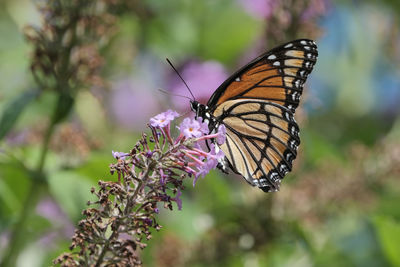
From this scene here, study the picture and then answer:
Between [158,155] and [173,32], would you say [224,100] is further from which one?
[173,32]

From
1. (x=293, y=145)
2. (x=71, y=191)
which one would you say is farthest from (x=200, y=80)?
(x=71, y=191)

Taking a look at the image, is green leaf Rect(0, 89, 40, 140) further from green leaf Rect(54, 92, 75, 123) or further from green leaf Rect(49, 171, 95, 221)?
green leaf Rect(49, 171, 95, 221)

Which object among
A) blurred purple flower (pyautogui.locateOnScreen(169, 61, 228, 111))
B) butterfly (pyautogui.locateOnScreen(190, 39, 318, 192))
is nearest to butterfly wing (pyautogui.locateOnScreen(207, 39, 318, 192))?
butterfly (pyautogui.locateOnScreen(190, 39, 318, 192))

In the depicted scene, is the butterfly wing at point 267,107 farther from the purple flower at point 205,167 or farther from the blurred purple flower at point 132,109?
the blurred purple flower at point 132,109

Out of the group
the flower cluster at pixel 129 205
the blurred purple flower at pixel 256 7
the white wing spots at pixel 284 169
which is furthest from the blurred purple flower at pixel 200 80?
the flower cluster at pixel 129 205

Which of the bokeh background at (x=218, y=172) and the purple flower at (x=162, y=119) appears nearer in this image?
the purple flower at (x=162, y=119)

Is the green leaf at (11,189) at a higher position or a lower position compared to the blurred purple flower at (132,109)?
lower

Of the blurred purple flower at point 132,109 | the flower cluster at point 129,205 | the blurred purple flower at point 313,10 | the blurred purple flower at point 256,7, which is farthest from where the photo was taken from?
the blurred purple flower at point 132,109

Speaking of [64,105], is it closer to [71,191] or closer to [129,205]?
[71,191]

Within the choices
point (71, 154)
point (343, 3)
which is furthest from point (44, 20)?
point (343, 3)
